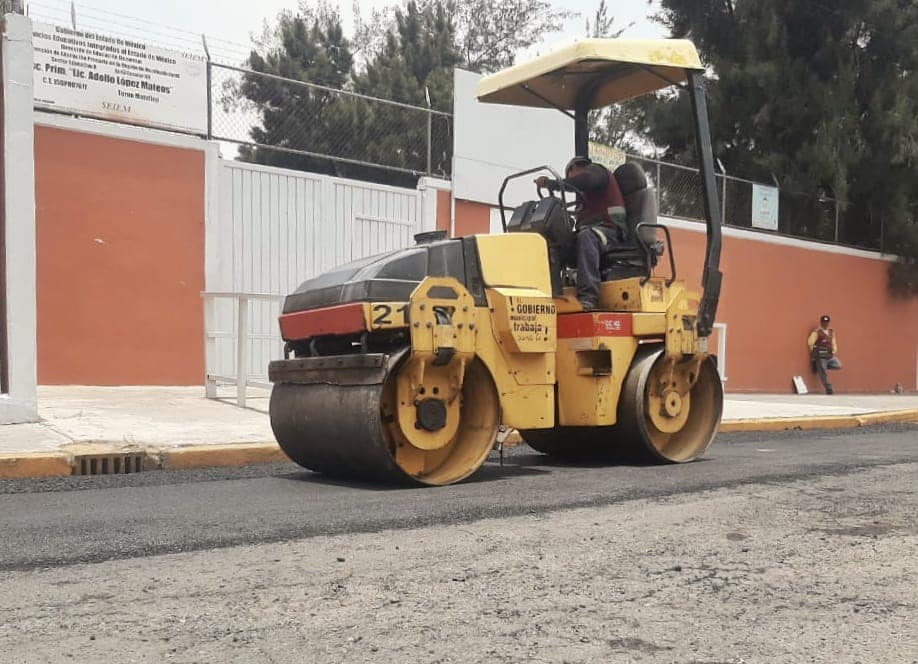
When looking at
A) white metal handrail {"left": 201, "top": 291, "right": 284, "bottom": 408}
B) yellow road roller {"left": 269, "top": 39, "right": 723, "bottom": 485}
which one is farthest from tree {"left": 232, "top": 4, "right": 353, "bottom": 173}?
yellow road roller {"left": 269, "top": 39, "right": 723, "bottom": 485}

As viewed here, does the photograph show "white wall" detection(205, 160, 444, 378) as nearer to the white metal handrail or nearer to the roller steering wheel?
the white metal handrail

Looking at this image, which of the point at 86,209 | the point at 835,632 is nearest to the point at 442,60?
the point at 86,209

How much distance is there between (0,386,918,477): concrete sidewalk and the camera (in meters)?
6.39

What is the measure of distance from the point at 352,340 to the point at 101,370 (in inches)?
234

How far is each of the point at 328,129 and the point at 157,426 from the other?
6210 mm

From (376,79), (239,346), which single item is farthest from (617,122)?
(239,346)

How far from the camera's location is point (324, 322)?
5.73m

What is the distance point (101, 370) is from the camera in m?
10.7

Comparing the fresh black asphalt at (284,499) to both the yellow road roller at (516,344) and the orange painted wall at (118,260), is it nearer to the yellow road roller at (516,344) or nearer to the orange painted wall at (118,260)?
the yellow road roller at (516,344)

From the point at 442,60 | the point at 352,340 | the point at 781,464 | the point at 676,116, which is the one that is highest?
Result: the point at 442,60

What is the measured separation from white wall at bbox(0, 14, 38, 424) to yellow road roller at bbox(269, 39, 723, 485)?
8.64 feet

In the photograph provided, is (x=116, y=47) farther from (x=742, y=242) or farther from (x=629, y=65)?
(x=742, y=242)

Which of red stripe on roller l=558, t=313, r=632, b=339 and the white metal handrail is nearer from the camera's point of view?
red stripe on roller l=558, t=313, r=632, b=339

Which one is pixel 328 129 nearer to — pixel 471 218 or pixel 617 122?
pixel 471 218
